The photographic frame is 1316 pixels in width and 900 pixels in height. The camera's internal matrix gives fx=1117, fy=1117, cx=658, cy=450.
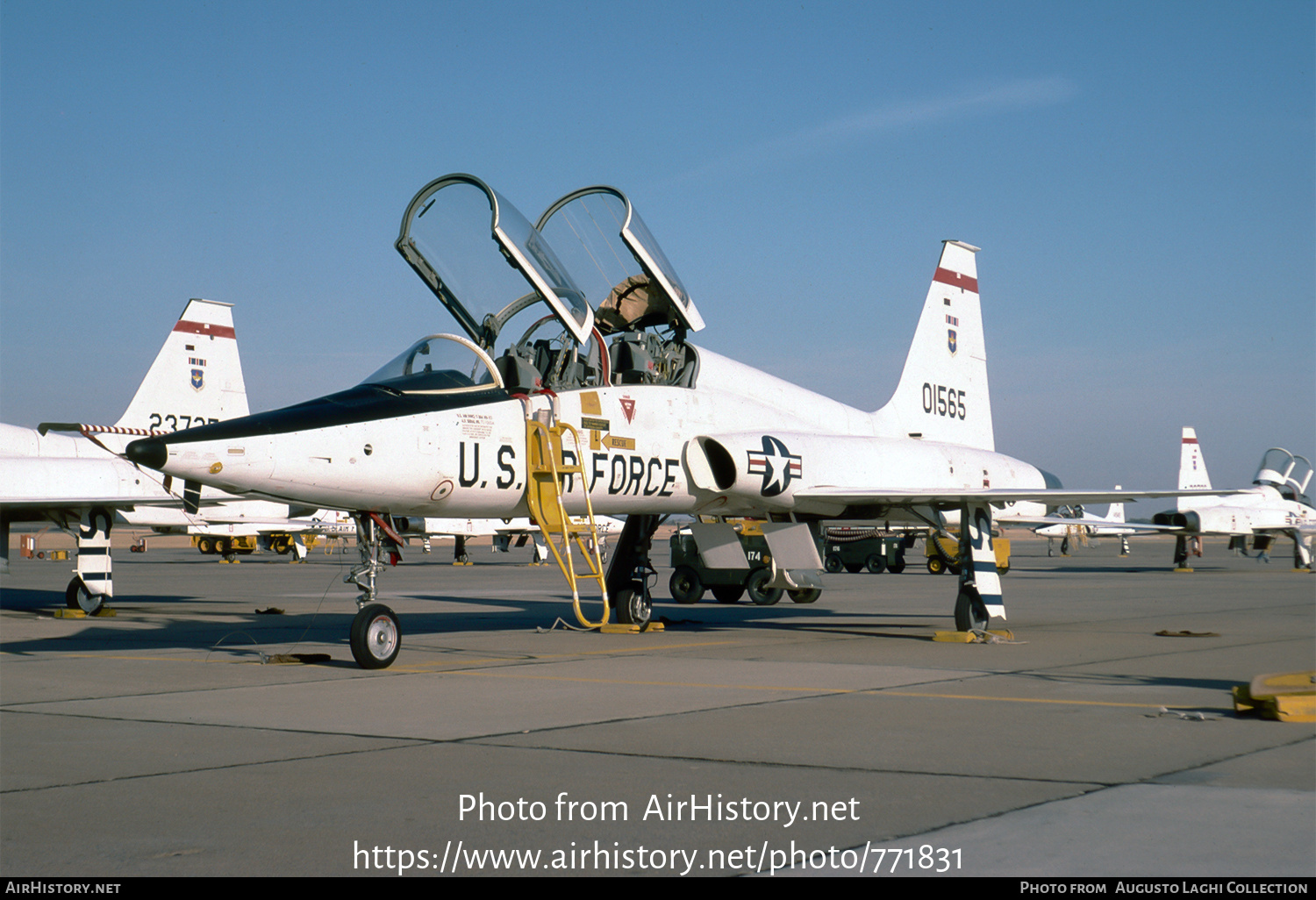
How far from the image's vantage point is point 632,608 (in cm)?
1360

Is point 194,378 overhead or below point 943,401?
overhead

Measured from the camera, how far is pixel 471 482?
952 centimetres

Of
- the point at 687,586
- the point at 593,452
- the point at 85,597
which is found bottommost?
the point at 687,586

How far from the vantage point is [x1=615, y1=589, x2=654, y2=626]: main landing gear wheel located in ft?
44.5

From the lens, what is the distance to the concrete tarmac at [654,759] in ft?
12.2

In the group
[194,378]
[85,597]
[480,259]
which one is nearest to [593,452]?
[480,259]

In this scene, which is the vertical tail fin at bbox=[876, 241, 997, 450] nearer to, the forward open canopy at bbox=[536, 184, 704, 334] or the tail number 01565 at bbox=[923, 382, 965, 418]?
the tail number 01565 at bbox=[923, 382, 965, 418]

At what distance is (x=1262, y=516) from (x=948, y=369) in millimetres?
24929

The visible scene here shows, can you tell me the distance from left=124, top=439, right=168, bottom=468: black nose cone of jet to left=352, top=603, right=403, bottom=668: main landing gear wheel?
2.05m

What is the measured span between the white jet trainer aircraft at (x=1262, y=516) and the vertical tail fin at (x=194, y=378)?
88.0ft

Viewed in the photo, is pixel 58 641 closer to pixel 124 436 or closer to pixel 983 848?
pixel 124 436

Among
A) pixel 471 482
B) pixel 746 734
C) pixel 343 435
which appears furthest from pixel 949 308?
pixel 746 734

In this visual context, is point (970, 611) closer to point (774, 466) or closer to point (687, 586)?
point (774, 466)

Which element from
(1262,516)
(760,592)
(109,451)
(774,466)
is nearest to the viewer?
(774,466)
